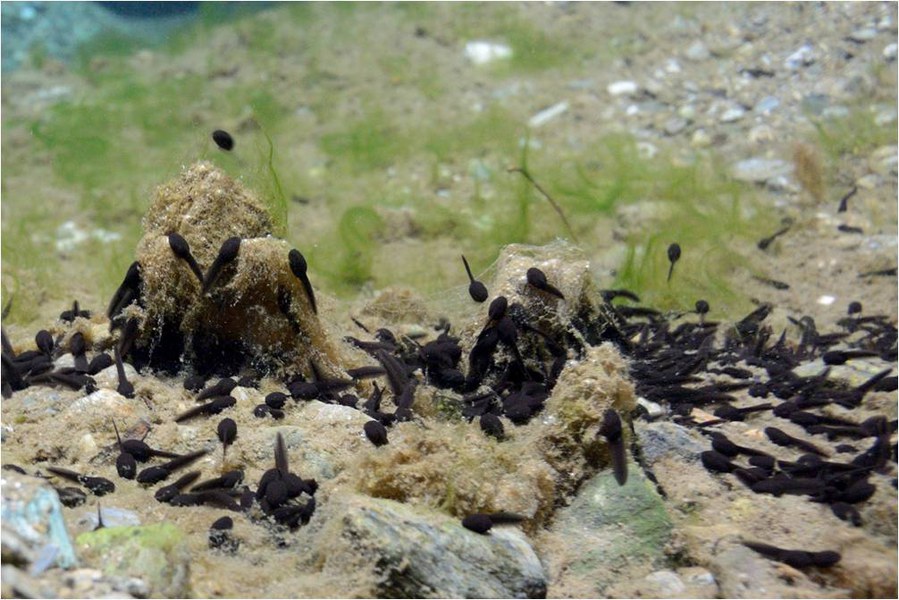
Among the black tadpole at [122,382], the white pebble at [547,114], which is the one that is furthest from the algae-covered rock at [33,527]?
the white pebble at [547,114]

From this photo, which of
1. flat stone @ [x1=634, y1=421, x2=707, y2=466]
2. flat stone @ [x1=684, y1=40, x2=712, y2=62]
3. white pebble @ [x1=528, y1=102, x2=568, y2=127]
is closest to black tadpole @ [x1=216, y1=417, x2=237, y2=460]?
flat stone @ [x1=634, y1=421, x2=707, y2=466]

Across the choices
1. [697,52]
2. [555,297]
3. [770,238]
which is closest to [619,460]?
[555,297]

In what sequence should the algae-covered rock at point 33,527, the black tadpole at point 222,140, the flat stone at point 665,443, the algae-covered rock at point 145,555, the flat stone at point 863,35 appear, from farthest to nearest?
the flat stone at point 863,35
the black tadpole at point 222,140
the flat stone at point 665,443
the algae-covered rock at point 145,555
the algae-covered rock at point 33,527

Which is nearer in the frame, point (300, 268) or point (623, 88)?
point (300, 268)

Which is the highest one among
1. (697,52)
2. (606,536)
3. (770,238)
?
(697,52)

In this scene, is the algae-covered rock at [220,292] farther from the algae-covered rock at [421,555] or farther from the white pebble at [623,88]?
the white pebble at [623,88]

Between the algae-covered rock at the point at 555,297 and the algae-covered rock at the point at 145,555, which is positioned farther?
the algae-covered rock at the point at 555,297

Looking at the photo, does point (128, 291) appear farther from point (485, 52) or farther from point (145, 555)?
point (485, 52)
